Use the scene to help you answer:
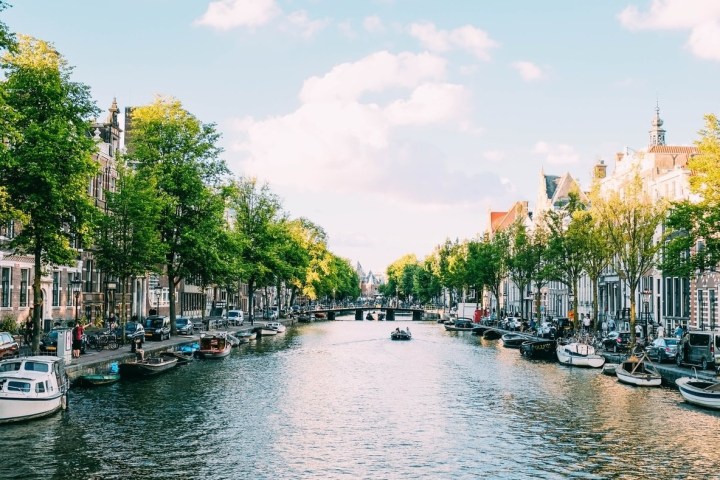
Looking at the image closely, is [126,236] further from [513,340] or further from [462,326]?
[462,326]

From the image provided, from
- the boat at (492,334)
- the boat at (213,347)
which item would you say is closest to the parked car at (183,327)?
the boat at (213,347)

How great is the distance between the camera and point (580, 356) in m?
63.6

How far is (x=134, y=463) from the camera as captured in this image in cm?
2803

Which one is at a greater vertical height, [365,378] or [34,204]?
[34,204]

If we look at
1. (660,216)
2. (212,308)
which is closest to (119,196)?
(660,216)

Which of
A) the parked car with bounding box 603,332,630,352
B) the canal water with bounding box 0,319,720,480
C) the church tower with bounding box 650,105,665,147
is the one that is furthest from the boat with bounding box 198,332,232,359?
the church tower with bounding box 650,105,665,147

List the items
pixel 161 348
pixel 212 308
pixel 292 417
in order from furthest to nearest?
pixel 212 308 → pixel 161 348 → pixel 292 417

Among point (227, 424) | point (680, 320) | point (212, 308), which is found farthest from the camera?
point (212, 308)

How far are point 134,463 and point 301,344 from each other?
61.3 meters

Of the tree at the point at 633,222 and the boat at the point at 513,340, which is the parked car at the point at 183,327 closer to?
the boat at the point at 513,340

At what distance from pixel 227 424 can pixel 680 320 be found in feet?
194

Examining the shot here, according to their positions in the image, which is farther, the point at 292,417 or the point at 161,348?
the point at 161,348

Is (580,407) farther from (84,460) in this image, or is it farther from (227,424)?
(84,460)

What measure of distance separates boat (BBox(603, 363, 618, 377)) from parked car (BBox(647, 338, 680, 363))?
2.96 meters
